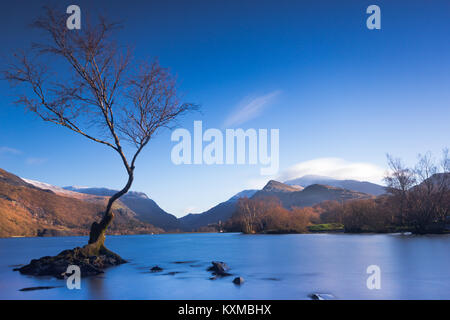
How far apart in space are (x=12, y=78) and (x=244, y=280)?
16.1m

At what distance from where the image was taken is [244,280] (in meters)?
13.4

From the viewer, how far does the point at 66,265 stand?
607 inches

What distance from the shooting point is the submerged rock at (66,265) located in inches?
595

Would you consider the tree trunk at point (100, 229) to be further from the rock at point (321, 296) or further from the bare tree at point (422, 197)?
the bare tree at point (422, 197)

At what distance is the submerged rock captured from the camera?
15.1 meters

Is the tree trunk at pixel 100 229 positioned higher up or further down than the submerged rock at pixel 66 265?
higher up

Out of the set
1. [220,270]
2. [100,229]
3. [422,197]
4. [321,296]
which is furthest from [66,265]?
[422,197]

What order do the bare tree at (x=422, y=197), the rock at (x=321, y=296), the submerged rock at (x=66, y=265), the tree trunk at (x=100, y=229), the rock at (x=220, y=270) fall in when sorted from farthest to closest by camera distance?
the bare tree at (x=422, y=197)
the tree trunk at (x=100, y=229)
the rock at (x=220, y=270)
the submerged rock at (x=66, y=265)
the rock at (x=321, y=296)

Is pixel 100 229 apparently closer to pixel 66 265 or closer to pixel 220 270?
pixel 66 265

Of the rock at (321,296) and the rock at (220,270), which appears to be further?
the rock at (220,270)

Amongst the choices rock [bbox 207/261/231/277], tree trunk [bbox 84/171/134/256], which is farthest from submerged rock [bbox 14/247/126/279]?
rock [bbox 207/261/231/277]

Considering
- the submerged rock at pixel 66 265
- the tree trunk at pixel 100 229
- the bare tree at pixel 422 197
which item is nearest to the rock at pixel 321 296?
the submerged rock at pixel 66 265
